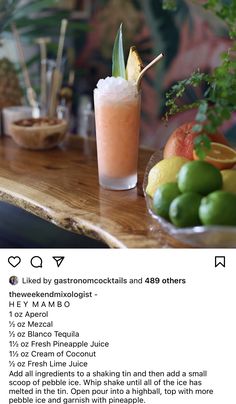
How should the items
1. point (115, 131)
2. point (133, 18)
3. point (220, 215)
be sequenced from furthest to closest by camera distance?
1. point (133, 18)
2. point (115, 131)
3. point (220, 215)

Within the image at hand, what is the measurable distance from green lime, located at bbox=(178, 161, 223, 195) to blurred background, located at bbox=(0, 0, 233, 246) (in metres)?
1.58

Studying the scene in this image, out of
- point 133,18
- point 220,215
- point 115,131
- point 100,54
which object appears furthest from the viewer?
point 100,54

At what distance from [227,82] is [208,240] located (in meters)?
A: 0.23

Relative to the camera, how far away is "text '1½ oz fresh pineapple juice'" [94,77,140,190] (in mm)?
1074

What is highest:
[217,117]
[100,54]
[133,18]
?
[217,117]

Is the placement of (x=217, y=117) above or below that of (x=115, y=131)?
above
